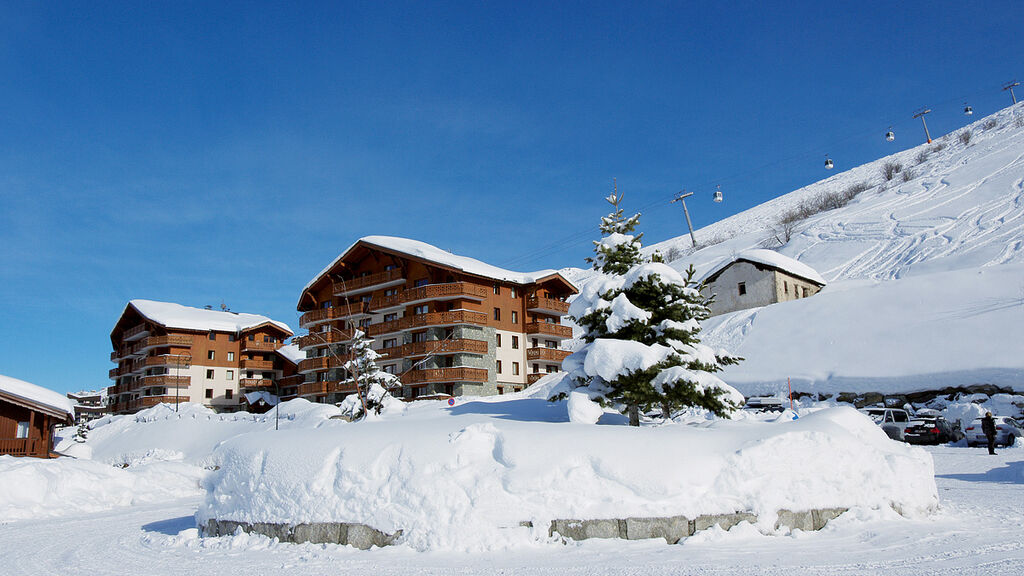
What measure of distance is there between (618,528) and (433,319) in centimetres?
3717

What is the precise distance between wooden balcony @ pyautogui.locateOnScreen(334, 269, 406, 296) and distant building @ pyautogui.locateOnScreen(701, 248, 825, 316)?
84.5 ft

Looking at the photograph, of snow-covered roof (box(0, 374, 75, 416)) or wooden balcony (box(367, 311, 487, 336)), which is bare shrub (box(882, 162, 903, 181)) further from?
snow-covered roof (box(0, 374, 75, 416))

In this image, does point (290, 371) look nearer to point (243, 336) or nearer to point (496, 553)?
point (243, 336)

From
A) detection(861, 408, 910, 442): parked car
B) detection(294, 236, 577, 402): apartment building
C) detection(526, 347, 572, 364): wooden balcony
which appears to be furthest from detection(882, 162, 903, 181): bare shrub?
detection(861, 408, 910, 442): parked car

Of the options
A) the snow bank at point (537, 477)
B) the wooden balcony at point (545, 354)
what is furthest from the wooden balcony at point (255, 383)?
the snow bank at point (537, 477)

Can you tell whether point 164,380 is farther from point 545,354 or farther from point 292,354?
point 545,354

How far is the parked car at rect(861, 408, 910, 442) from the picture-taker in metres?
25.2

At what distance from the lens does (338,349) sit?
2055 inches

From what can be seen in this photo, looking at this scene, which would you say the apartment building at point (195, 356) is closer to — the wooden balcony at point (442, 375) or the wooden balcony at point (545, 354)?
the wooden balcony at point (442, 375)

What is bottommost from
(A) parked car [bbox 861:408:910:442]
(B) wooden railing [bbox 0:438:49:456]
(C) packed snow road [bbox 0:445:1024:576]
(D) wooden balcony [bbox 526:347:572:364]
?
(C) packed snow road [bbox 0:445:1024:576]

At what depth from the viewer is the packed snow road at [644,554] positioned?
325 inches

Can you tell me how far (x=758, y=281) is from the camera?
2188 inches

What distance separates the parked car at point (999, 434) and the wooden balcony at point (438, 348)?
28597mm

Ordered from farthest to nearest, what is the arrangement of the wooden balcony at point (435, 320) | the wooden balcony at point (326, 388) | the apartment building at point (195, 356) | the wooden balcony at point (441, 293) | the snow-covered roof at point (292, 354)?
1. the snow-covered roof at point (292, 354)
2. the apartment building at point (195, 356)
3. the wooden balcony at point (326, 388)
4. the wooden balcony at point (441, 293)
5. the wooden balcony at point (435, 320)
